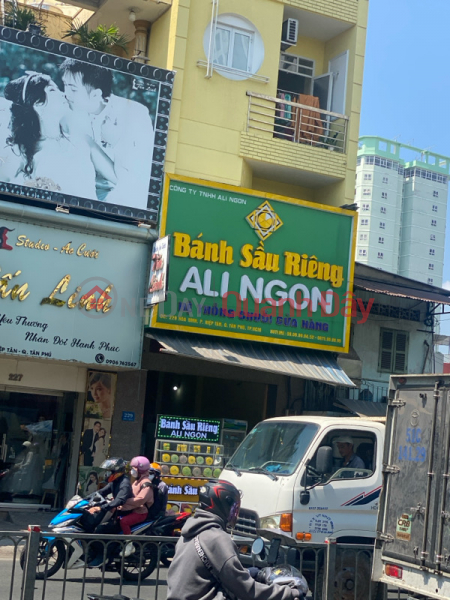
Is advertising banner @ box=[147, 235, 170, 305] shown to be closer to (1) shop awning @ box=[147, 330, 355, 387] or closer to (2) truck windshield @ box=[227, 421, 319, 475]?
(1) shop awning @ box=[147, 330, 355, 387]

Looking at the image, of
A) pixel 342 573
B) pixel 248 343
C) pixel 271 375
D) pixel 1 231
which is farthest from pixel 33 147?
pixel 342 573

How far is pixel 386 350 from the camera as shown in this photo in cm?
2048

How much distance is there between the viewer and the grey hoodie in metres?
4.18

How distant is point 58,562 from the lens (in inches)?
361

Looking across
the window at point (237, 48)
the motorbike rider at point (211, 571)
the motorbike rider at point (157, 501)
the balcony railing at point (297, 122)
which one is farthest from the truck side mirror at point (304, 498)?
the window at point (237, 48)

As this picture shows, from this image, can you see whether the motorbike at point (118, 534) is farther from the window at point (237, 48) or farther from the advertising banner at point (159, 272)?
the window at point (237, 48)

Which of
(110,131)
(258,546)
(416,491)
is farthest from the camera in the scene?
(110,131)

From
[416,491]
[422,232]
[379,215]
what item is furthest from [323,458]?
[422,232]

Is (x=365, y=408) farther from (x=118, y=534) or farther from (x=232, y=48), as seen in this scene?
(x=118, y=534)

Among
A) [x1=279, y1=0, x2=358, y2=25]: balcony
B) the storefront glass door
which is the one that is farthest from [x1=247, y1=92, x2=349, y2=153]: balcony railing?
the storefront glass door

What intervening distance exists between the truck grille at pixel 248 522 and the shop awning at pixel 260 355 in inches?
223

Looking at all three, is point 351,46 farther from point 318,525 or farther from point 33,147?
point 318,525

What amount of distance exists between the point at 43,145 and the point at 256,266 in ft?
16.0

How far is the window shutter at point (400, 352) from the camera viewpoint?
812 inches
